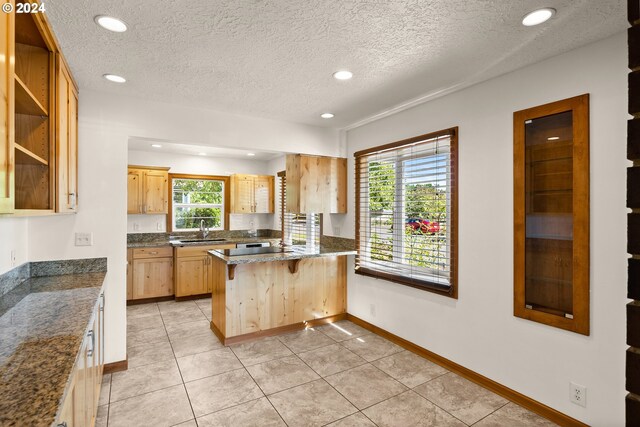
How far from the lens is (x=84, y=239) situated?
2.87 metres

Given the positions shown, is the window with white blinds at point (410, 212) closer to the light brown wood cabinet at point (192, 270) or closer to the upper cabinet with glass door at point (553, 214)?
the upper cabinet with glass door at point (553, 214)

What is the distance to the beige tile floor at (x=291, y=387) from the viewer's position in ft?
7.52

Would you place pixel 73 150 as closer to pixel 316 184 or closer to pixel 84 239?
pixel 84 239

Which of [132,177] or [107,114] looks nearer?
[107,114]

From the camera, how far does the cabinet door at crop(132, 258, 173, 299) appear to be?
16.6ft

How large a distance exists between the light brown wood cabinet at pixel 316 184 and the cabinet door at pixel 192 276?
2149 millimetres

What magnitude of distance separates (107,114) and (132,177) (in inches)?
105

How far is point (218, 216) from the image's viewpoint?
6477 mm

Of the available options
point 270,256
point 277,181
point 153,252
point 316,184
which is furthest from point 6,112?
point 277,181

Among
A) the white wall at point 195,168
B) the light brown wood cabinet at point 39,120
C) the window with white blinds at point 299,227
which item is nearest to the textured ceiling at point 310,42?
the light brown wood cabinet at point 39,120

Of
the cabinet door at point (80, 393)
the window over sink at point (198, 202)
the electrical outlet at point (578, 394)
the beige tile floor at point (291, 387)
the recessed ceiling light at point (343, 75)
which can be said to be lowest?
the beige tile floor at point (291, 387)

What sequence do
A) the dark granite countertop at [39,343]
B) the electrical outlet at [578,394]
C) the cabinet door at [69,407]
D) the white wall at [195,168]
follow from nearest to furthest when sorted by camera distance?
the dark granite countertop at [39,343] → the cabinet door at [69,407] → the electrical outlet at [578,394] → the white wall at [195,168]

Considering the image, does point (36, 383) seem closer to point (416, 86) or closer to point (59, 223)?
point (59, 223)

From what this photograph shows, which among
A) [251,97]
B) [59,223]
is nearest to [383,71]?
[251,97]
